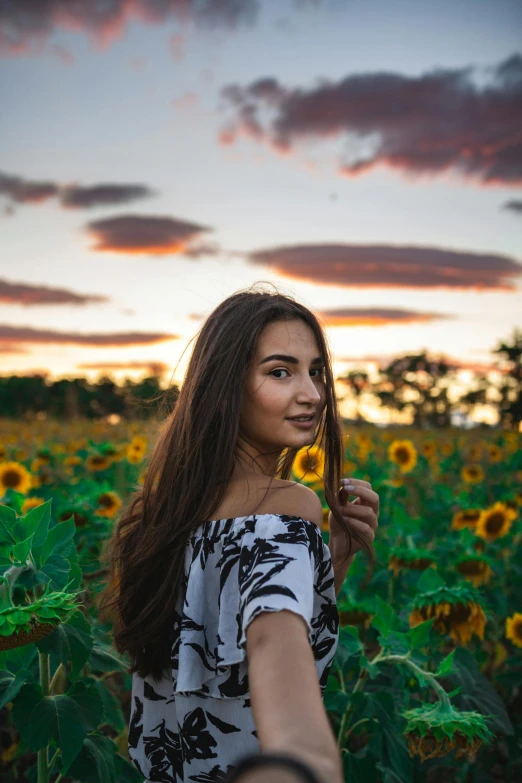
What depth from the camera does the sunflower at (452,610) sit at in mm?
2266

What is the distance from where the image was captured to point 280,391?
4.96ft

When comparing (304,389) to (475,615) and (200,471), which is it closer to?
(200,471)

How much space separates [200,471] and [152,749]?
2.16 ft

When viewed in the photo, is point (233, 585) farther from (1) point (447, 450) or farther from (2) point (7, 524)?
(1) point (447, 450)

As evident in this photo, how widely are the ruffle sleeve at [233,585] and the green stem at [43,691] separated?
286 mm

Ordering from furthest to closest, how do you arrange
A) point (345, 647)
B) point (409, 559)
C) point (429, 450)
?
point (429, 450) → point (409, 559) → point (345, 647)

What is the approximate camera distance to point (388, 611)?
1.95m

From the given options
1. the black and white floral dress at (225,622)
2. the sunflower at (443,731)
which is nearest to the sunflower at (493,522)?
the sunflower at (443,731)

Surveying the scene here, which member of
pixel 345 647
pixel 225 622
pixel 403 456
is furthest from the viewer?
pixel 403 456

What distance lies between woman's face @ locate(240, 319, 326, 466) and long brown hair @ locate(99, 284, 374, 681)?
0.10 ft

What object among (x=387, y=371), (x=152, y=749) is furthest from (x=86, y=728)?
(x=387, y=371)

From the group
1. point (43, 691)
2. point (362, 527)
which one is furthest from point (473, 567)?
point (43, 691)

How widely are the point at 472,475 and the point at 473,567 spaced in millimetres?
4324

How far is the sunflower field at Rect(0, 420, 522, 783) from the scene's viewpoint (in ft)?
4.42
